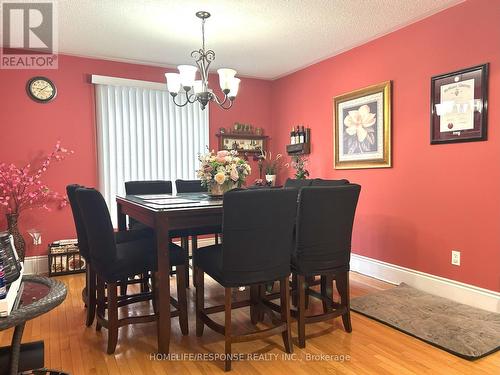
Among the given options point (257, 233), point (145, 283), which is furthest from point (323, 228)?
point (145, 283)

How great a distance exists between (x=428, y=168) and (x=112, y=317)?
9.11 feet

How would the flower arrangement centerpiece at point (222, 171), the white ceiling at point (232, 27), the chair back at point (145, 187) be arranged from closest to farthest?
the flower arrangement centerpiece at point (222, 171)
the white ceiling at point (232, 27)
the chair back at point (145, 187)

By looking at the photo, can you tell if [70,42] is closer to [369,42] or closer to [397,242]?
[369,42]

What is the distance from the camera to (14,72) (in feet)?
12.4

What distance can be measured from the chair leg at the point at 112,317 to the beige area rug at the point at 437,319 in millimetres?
1782

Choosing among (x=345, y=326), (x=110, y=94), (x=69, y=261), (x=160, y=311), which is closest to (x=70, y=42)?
(x=110, y=94)

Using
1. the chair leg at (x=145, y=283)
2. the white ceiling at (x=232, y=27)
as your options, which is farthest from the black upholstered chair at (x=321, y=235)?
the white ceiling at (x=232, y=27)

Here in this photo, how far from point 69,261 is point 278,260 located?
2.78 m

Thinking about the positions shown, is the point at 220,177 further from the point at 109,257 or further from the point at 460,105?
the point at 460,105

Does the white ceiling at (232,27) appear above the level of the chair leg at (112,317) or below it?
above

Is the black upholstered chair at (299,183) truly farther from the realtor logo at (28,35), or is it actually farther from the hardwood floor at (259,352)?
the realtor logo at (28,35)

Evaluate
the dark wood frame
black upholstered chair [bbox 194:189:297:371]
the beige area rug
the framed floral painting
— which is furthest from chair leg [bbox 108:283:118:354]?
the dark wood frame

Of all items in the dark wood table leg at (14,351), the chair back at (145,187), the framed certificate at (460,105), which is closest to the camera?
the dark wood table leg at (14,351)

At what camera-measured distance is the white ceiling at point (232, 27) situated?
286 centimetres
